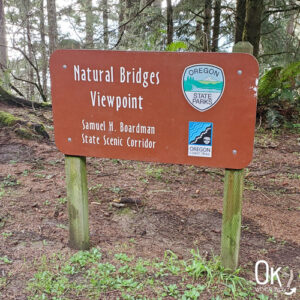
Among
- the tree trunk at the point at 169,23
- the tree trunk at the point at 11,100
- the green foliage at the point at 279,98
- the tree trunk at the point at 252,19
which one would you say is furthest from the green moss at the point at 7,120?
the green foliage at the point at 279,98

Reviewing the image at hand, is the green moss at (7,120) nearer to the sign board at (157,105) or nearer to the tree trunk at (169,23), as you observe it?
the sign board at (157,105)

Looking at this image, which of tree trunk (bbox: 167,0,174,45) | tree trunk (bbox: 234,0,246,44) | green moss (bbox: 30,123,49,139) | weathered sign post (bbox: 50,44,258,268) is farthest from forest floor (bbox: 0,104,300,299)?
tree trunk (bbox: 167,0,174,45)

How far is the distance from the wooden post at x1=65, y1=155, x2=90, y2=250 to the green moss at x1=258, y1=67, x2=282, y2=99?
18.7ft

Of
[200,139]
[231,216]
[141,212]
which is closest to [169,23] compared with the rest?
[141,212]

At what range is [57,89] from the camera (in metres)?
2.38

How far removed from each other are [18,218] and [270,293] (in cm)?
240

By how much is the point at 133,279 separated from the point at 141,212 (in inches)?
45.4

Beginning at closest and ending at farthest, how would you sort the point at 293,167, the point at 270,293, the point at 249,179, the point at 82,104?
1. the point at 270,293
2. the point at 82,104
3. the point at 249,179
4. the point at 293,167

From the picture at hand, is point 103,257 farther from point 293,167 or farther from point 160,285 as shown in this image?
point 293,167

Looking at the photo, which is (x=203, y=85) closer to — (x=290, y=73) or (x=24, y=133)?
(x=24, y=133)

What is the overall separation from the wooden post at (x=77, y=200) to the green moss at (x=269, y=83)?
5709 mm

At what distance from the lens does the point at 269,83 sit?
23.2 ft

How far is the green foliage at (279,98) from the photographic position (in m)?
6.78

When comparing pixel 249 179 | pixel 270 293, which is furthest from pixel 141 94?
pixel 249 179
